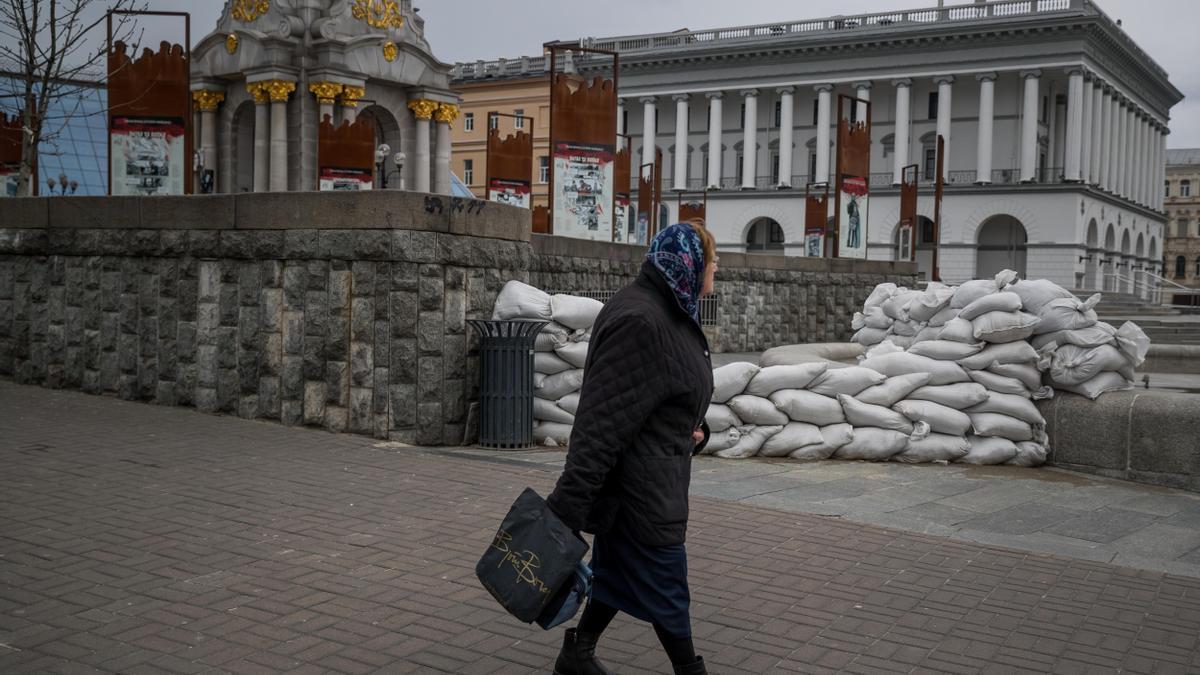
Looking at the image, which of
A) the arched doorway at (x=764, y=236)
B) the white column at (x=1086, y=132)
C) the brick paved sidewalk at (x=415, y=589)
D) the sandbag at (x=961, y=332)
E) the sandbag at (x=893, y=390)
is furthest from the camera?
the arched doorway at (x=764, y=236)

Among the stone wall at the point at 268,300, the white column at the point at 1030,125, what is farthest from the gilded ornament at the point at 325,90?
the white column at the point at 1030,125

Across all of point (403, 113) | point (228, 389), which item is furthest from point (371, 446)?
point (403, 113)

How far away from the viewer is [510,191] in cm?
2184

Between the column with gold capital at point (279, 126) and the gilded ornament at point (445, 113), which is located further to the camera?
the gilded ornament at point (445, 113)

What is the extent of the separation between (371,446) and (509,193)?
42.0ft

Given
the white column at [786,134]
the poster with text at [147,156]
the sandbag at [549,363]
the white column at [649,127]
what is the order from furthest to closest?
the white column at [649,127], the white column at [786,134], the poster with text at [147,156], the sandbag at [549,363]

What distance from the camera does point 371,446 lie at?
9.49m

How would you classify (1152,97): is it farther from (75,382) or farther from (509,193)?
(75,382)

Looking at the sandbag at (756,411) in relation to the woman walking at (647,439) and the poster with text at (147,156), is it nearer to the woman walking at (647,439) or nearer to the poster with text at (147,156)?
the woman walking at (647,439)

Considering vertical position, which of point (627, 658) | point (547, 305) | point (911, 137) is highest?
point (911, 137)

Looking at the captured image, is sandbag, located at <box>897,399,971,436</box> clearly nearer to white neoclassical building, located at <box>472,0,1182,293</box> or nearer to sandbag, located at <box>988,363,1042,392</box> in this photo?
sandbag, located at <box>988,363,1042,392</box>

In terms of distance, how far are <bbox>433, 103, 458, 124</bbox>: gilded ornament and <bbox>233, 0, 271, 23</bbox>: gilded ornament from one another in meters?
4.22

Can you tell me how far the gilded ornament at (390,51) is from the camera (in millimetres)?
25500

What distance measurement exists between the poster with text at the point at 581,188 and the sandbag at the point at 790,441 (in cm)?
730
